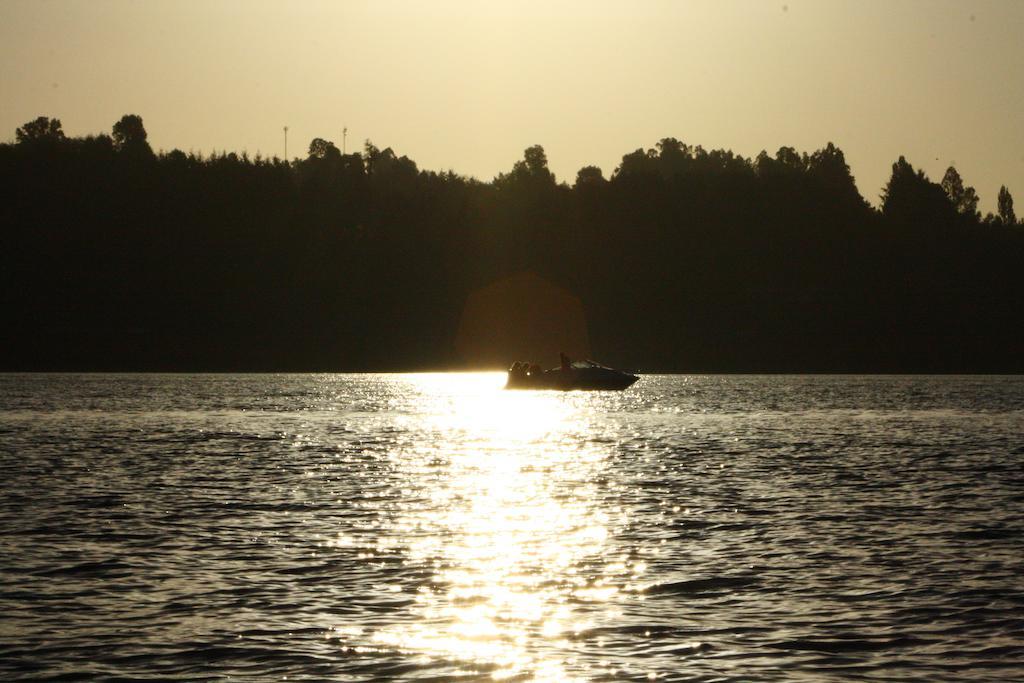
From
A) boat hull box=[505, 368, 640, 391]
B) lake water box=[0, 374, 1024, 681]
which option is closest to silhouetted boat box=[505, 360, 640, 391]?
boat hull box=[505, 368, 640, 391]

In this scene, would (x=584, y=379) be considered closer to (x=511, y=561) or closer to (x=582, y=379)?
(x=582, y=379)

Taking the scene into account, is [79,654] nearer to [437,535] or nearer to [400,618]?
[400,618]

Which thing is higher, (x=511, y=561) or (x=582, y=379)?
(x=582, y=379)

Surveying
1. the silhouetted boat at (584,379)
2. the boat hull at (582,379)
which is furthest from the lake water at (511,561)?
the boat hull at (582,379)

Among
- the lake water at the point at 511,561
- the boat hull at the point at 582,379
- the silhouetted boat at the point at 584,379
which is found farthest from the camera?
the boat hull at the point at 582,379

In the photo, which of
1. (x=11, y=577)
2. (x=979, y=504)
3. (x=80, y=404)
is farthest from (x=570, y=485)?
(x=80, y=404)

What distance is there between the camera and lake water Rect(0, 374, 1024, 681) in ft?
72.6

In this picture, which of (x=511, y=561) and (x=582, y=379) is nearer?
(x=511, y=561)

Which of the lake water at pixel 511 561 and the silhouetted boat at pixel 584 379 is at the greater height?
the silhouetted boat at pixel 584 379

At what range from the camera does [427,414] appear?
361 ft

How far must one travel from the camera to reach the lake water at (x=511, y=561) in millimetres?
22141

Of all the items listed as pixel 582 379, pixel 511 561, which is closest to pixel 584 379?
pixel 582 379

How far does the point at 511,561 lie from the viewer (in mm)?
31328

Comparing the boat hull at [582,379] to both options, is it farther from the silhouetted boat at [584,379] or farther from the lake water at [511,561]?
the lake water at [511,561]
